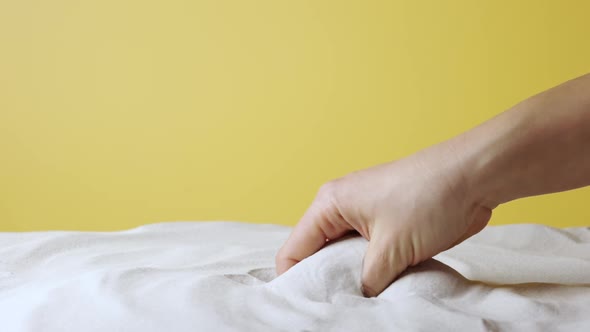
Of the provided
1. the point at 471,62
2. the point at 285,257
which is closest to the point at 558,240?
the point at 285,257

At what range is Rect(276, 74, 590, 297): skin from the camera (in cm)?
101

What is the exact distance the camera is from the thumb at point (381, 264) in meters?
1.06

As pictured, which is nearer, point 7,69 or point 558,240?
point 558,240

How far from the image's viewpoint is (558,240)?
165 centimetres

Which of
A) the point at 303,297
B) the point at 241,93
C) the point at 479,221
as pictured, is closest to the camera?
the point at 303,297

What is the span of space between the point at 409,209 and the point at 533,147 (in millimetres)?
174

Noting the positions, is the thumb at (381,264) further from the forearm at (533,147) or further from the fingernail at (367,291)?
the forearm at (533,147)

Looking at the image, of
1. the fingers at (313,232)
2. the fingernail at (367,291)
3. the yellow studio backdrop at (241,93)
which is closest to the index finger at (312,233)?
the fingers at (313,232)

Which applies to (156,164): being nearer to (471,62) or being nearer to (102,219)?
(102,219)

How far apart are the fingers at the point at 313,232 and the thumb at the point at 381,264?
0.29 ft

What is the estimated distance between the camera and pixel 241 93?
13.2 ft

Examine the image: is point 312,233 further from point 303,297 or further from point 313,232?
point 303,297

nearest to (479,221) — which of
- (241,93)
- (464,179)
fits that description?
(464,179)

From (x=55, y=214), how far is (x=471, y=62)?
2.23 m
